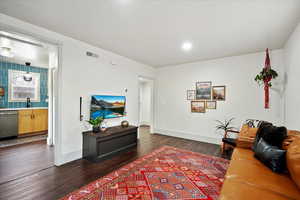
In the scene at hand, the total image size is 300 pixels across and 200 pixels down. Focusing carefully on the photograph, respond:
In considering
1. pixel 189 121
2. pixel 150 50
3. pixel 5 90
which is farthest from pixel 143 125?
pixel 5 90

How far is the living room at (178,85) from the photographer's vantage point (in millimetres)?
1817

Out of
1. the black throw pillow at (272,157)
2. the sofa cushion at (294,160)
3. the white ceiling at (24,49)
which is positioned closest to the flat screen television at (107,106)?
the white ceiling at (24,49)

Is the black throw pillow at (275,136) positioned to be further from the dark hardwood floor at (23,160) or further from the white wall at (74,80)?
the dark hardwood floor at (23,160)

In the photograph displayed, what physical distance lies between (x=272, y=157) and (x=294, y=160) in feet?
0.92

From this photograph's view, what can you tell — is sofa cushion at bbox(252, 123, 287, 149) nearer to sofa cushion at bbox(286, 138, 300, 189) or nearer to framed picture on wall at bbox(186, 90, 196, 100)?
sofa cushion at bbox(286, 138, 300, 189)

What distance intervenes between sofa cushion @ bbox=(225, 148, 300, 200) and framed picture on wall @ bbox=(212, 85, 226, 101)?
2.44 metres

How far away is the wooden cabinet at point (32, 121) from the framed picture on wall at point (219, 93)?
6.12 metres

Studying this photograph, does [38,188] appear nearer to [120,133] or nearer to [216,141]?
[120,133]

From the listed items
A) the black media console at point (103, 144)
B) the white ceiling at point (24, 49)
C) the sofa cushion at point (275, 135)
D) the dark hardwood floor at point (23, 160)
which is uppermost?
the white ceiling at point (24, 49)

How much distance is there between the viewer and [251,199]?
1.13 meters

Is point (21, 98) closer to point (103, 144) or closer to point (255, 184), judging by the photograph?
point (103, 144)

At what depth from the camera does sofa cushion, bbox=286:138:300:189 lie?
4.22ft

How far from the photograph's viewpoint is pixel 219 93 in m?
4.11

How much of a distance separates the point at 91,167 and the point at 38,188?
81 cm
